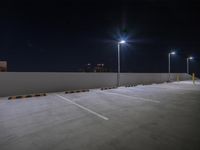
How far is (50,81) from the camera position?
35.0ft

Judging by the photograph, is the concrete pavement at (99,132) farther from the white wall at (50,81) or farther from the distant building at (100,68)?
the distant building at (100,68)

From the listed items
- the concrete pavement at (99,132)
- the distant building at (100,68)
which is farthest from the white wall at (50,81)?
the distant building at (100,68)

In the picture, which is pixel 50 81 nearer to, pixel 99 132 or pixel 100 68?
pixel 99 132

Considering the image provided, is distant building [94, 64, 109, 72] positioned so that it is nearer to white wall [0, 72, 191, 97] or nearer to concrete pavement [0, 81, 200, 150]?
white wall [0, 72, 191, 97]

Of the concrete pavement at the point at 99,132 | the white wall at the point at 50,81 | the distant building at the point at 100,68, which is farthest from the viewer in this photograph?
the distant building at the point at 100,68

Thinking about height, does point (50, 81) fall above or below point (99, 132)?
above

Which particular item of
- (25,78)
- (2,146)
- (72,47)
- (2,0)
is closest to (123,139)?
(2,146)

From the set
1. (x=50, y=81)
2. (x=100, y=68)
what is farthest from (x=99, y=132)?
(x=100, y=68)

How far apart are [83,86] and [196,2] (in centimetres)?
1435

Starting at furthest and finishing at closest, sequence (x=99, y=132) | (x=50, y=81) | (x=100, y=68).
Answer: (x=100, y=68) < (x=50, y=81) < (x=99, y=132)

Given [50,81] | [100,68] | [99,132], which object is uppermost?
[100,68]

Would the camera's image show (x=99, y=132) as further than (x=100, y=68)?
No

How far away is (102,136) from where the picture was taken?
3.21 metres

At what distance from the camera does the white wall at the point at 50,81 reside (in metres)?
8.97
